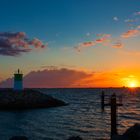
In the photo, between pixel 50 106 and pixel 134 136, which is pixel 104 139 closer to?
pixel 134 136

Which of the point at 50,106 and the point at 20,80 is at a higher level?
the point at 20,80

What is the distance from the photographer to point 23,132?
2870 centimetres

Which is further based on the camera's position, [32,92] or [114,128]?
[32,92]

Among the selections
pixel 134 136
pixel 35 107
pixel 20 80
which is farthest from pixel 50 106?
pixel 134 136

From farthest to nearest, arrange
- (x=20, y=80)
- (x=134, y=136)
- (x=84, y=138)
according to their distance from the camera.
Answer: (x=20, y=80), (x=84, y=138), (x=134, y=136)

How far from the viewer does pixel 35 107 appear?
181 ft

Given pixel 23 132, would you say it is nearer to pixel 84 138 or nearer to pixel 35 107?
pixel 84 138

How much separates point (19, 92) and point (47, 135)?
30643mm

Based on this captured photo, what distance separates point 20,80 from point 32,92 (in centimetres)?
381

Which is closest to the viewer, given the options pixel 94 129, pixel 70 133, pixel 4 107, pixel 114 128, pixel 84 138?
pixel 114 128

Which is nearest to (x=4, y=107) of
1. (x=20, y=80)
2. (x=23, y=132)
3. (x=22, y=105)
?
(x=22, y=105)

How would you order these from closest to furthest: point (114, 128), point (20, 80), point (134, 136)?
point (134, 136) < point (114, 128) < point (20, 80)

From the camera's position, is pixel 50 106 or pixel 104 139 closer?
pixel 104 139

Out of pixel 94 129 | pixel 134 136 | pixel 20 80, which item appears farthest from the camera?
pixel 20 80
